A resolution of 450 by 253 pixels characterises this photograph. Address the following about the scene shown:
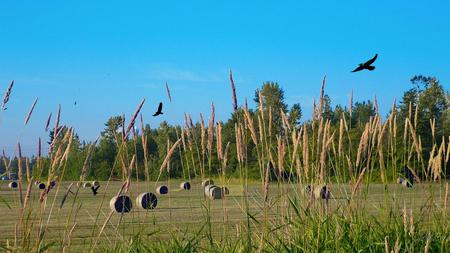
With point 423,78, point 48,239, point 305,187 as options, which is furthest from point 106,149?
point 305,187

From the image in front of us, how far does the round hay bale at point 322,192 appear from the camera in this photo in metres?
3.14

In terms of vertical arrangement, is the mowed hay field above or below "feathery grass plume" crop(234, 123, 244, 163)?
below

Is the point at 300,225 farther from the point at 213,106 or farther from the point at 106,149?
the point at 106,149

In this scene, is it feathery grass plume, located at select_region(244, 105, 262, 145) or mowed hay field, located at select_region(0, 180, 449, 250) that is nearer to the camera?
feathery grass plume, located at select_region(244, 105, 262, 145)

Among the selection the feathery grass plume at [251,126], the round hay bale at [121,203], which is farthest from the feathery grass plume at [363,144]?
the round hay bale at [121,203]

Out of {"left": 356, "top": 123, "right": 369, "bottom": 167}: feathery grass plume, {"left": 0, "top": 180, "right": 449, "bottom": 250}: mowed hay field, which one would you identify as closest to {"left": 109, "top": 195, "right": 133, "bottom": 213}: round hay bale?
{"left": 0, "top": 180, "right": 449, "bottom": 250}: mowed hay field

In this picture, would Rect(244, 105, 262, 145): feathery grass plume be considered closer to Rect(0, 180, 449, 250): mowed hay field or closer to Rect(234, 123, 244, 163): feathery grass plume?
Rect(234, 123, 244, 163): feathery grass plume

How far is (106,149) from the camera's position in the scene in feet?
117

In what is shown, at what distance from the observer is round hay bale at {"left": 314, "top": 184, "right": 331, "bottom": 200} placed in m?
3.14

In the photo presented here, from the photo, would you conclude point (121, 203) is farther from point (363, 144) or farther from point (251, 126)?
point (251, 126)

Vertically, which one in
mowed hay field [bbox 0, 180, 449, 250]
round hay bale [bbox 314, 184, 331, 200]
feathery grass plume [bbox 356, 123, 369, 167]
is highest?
feathery grass plume [bbox 356, 123, 369, 167]

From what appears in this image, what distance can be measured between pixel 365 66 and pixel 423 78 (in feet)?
147

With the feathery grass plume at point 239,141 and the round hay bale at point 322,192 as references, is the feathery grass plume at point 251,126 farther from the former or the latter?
the round hay bale at point 322,192

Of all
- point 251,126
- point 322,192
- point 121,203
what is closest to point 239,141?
point 251,126
